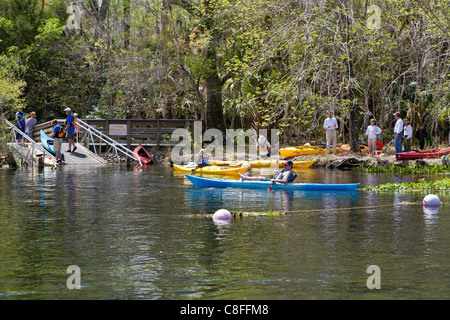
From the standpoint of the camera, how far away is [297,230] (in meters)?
12.2

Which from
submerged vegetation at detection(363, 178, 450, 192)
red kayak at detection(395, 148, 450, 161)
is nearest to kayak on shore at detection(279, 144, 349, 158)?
red kayak at detection(395, 148, 450, 161)

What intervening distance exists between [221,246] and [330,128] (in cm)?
1920

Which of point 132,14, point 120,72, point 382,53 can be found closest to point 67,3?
point 132,14

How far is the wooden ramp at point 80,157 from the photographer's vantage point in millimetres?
30839

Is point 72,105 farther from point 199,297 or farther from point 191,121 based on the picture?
point 199,297

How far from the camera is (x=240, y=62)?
2789 cm

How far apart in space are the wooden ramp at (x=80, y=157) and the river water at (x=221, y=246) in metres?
12.5

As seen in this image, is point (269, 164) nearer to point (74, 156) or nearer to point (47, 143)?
point (74, 156)

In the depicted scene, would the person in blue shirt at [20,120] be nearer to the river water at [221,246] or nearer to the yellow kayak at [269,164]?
the yellow kayak at [269,164]

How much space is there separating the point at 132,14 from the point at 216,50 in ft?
A: 31.5

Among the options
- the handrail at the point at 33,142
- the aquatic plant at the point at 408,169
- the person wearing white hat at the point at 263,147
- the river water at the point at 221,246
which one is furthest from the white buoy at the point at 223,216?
the handrail at the point at 33,142

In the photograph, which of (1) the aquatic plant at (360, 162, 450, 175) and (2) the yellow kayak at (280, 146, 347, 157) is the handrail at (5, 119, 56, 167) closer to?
(2) the yellow kayak at (280, 146, 347, 157)

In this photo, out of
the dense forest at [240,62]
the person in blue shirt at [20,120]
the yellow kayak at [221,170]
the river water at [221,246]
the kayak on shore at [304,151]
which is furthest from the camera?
the kayak on shore at [304,151]

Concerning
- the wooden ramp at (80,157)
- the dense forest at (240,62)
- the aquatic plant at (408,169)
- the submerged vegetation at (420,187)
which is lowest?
the submerged vegetation at (420,187)
